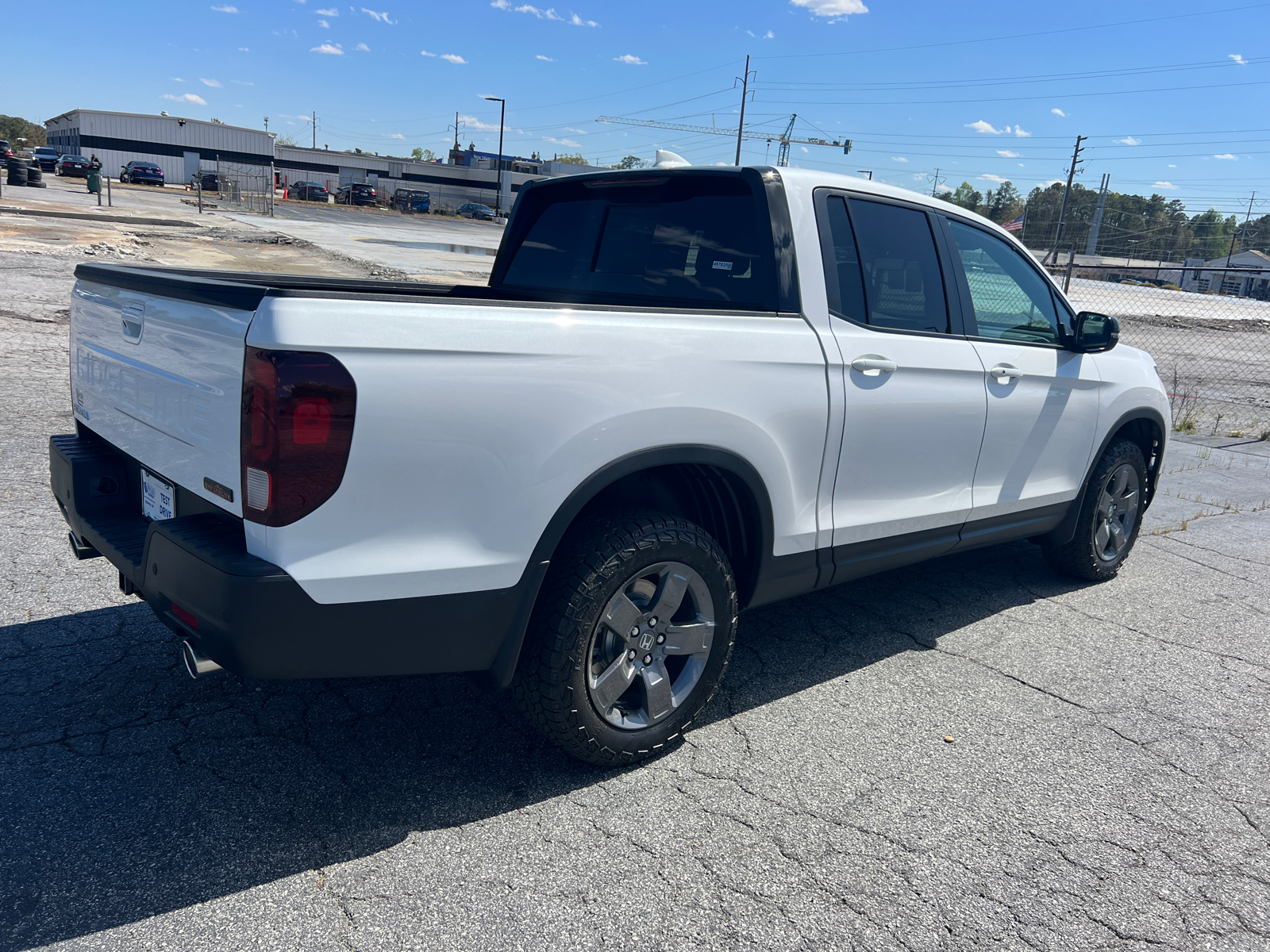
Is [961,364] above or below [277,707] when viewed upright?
above

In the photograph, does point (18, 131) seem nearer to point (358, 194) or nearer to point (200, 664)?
point (358, 194)

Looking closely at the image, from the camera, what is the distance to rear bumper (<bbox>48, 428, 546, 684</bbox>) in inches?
87.6

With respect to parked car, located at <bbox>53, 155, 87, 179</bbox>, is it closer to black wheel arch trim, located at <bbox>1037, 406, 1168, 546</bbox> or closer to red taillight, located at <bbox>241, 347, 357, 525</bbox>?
black wheel arch trim, located at <bbox>1037, 406, 1168, 546</bbox>

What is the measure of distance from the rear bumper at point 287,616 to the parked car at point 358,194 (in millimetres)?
71696

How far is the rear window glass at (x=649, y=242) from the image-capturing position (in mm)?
3449

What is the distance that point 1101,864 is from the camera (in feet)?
9.01

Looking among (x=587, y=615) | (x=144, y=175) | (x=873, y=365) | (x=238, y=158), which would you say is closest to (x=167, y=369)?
(x=587, y=615)

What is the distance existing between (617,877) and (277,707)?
1462mm

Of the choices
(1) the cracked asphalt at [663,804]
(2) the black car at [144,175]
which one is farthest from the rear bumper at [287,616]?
(2) the black car at [144,175]

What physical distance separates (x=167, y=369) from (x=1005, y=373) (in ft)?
10.9

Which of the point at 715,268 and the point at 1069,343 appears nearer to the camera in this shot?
the point at 715,268

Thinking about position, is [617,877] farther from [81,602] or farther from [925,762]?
[81,602]

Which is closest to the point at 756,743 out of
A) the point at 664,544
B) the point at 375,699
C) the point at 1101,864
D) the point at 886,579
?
the point at 664,544

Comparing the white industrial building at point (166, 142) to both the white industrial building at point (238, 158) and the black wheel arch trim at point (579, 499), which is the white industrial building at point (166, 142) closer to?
the white industrial building at point (238, 158)
